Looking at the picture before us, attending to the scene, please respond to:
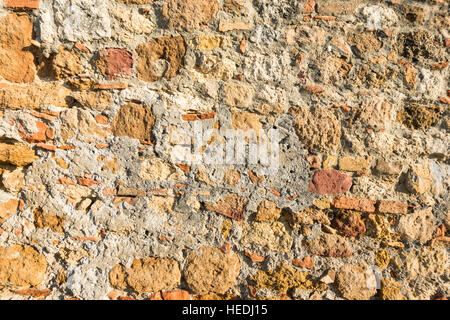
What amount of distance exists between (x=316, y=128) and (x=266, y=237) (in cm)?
65

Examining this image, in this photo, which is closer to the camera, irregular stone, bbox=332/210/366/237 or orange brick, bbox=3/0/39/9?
orange brick, bbox=3/0/39/9

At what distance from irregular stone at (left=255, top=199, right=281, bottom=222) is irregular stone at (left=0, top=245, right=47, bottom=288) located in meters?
1.16

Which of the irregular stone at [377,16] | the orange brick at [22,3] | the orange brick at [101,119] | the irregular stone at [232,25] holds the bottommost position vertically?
the orange brick at [101,119]

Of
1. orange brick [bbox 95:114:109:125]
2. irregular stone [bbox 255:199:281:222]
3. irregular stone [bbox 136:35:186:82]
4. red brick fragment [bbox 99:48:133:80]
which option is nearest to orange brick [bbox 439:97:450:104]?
irregular stone [bbox 255:199:281:222]

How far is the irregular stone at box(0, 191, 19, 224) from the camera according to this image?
178cm

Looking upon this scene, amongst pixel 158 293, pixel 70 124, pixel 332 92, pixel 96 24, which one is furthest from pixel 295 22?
pixel 158 293

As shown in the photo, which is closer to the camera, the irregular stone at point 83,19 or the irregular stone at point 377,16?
the irregular stone at point 83,19

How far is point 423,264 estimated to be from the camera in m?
1.87

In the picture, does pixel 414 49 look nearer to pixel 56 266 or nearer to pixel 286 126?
pixel 286 126

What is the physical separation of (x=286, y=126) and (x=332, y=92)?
313 millimetres

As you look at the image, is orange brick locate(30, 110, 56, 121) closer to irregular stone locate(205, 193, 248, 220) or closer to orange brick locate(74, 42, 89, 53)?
orange brick locate(74, 42, 89, 53)

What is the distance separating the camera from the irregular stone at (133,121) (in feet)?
5.98

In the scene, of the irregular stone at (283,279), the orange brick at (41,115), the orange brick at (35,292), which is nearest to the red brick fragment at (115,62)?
the orange brick at (41,115)

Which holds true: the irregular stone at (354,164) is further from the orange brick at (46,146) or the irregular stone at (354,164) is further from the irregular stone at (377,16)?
the orange brick at (46,146)
